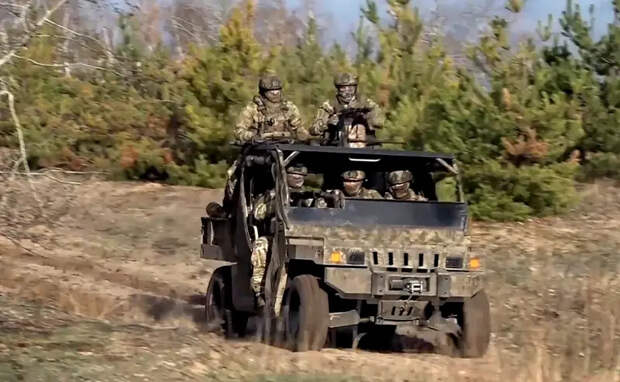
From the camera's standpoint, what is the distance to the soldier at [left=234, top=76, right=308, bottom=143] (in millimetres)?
11461

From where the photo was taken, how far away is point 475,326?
9578 millimetres

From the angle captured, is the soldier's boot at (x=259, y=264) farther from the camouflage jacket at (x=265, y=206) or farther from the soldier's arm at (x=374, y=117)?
the soldier's arm at (x=374, y=117)

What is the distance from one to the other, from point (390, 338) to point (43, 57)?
10.3m

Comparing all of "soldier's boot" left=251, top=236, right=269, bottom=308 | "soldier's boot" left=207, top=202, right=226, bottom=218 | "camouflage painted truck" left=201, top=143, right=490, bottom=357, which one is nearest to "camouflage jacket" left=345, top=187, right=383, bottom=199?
"camouflage painted truck" left=201, top=143, right=490, bottom=357

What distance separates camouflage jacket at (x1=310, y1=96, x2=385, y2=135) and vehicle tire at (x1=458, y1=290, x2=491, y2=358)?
7.01ft

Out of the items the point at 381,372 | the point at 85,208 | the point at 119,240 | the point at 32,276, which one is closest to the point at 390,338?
the point at 381,372

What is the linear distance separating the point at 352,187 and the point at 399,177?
432 millimetres

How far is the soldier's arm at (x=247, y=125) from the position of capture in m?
11.4

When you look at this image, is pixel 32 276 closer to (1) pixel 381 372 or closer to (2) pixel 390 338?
(2) pixel 390 338

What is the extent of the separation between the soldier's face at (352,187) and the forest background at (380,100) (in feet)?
12.1

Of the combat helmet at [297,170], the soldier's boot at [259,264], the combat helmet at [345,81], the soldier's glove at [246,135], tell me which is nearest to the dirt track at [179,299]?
the soldier's boot at [259,264]

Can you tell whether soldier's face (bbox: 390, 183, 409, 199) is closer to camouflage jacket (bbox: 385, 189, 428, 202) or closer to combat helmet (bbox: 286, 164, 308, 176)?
camouflage jacket (bbox: 385, 189, 428, 202)

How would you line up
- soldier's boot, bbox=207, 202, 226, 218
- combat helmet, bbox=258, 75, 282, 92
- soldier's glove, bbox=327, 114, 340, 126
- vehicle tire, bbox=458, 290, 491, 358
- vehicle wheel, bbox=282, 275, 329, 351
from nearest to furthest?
vehicle wheel, bbox=282, 275, 329, 351 → vehicle tire, bbox=458, 290, 491, 358 → soldier's glove, bbox=327, 114, 340, 126 → combat helmet, bbox=258, 75, 282, 92 → soldier's boot, bbox=207, 202, 226, 218

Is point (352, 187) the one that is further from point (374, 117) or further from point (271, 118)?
point (271, 118)
